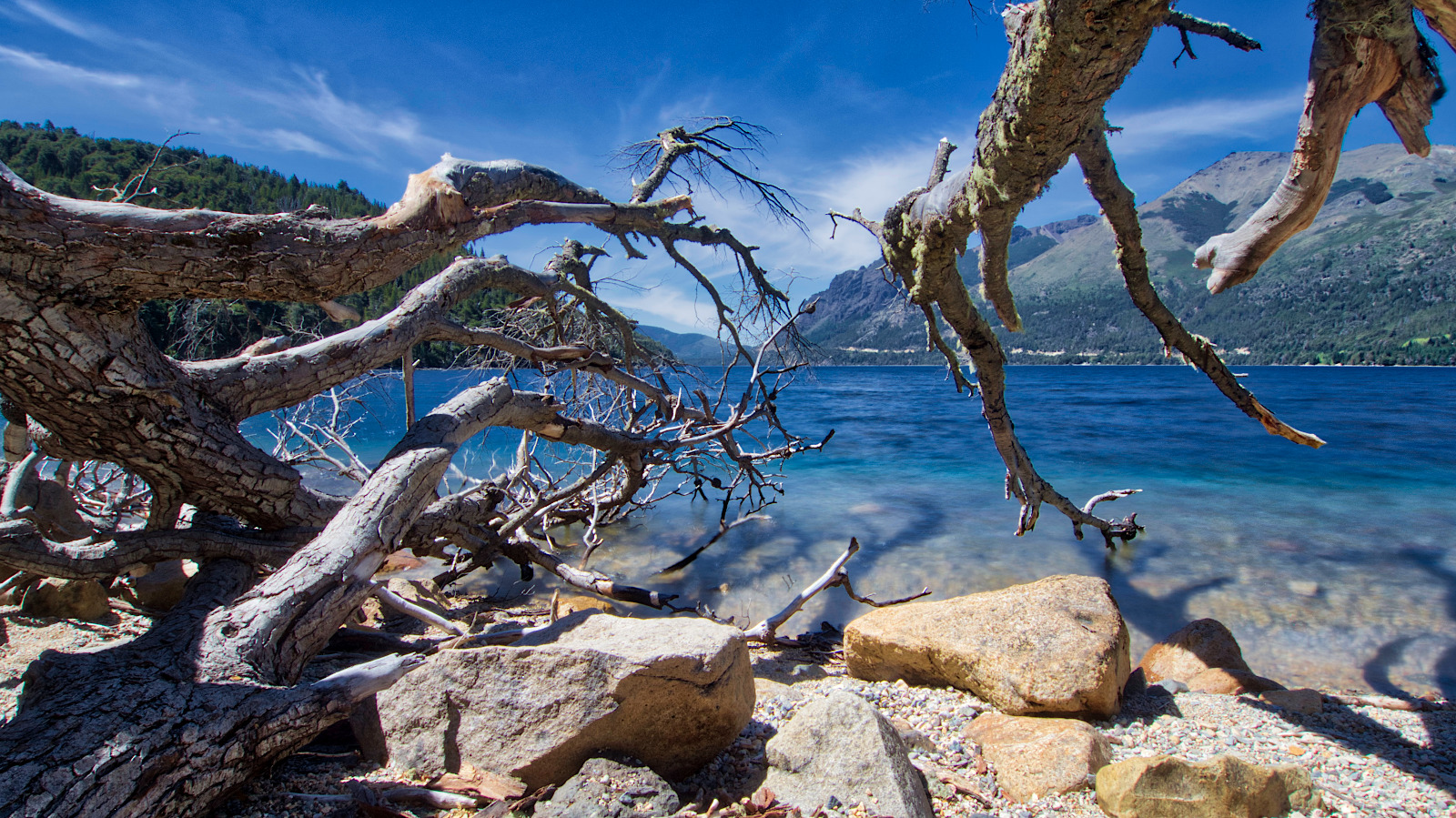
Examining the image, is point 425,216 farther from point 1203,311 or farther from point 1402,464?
point 1203,311

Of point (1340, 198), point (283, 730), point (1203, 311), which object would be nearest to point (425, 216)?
point (283, 730)

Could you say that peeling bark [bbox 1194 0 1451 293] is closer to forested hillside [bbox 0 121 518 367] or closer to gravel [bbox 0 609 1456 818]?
gravel [bbox 0 609 1456 818]

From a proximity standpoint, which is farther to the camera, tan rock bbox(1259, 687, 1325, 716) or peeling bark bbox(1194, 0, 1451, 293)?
tan rock bbox(1259, 687, 1325, 716)

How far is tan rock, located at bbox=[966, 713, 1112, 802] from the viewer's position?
2646mm

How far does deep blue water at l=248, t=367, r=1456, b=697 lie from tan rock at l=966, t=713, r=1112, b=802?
2851mm

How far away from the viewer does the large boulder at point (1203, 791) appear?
2.34 meters

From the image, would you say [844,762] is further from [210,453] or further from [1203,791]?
[210,453]

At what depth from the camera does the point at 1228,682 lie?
408cm

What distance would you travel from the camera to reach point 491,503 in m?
4.23

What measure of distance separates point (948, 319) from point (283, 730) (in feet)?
13.6


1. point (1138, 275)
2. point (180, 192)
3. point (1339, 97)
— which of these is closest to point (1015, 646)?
point (1138, 275)

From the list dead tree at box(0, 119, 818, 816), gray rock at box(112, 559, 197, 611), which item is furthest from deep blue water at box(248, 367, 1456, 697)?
dead tree at box(0, 119, 818, 816)

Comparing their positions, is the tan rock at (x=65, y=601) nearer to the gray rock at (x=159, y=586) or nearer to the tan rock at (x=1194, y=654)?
the gray rock at (x=159, y=586)

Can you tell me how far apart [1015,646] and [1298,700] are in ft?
5.63
